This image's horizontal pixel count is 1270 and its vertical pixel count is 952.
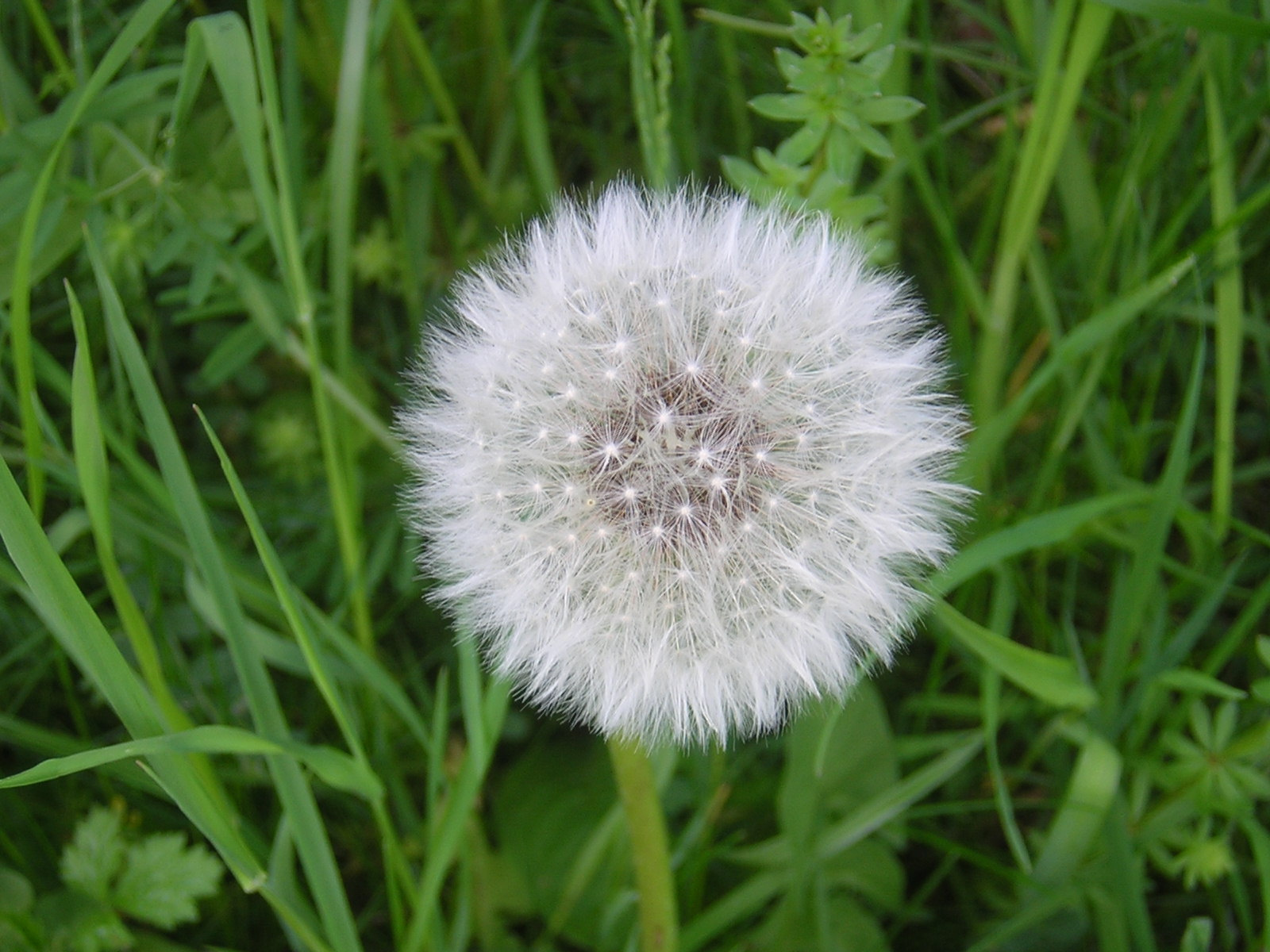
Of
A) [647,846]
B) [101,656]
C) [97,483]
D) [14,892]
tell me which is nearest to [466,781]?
[647,846]

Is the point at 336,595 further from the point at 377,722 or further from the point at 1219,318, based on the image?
the point at 1219,318

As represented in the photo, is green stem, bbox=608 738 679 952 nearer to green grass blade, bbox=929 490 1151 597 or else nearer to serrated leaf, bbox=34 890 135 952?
green grass blade, bbox=929 490 1151 597

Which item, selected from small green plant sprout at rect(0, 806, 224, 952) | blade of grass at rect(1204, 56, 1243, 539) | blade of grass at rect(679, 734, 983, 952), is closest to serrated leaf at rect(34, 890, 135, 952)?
small green plant sprout at rect(0, 806, 224, 952)

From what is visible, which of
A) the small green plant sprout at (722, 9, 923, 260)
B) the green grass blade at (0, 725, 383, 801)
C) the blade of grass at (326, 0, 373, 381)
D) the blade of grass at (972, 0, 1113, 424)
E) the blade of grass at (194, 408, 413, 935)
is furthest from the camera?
the blade of grass at (972, 0, 1113, 424)

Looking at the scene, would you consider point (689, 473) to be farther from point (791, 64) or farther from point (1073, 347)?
point (1073, 347)

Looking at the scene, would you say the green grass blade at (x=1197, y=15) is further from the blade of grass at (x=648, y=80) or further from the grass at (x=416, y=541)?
the blade of grass at (x=648, y=80)

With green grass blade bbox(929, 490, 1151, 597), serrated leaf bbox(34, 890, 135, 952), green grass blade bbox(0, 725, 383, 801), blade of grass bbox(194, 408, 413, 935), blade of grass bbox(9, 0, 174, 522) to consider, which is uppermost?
blade of grass bbox(9, 0, 174, 522)

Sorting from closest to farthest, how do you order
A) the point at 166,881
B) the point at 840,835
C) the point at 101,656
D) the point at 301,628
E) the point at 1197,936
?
the point at 101,656
the point at 301,628
the point at 1197,936
the point at 166,881
the point at 840,835

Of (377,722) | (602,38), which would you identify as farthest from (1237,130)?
(377,722)
